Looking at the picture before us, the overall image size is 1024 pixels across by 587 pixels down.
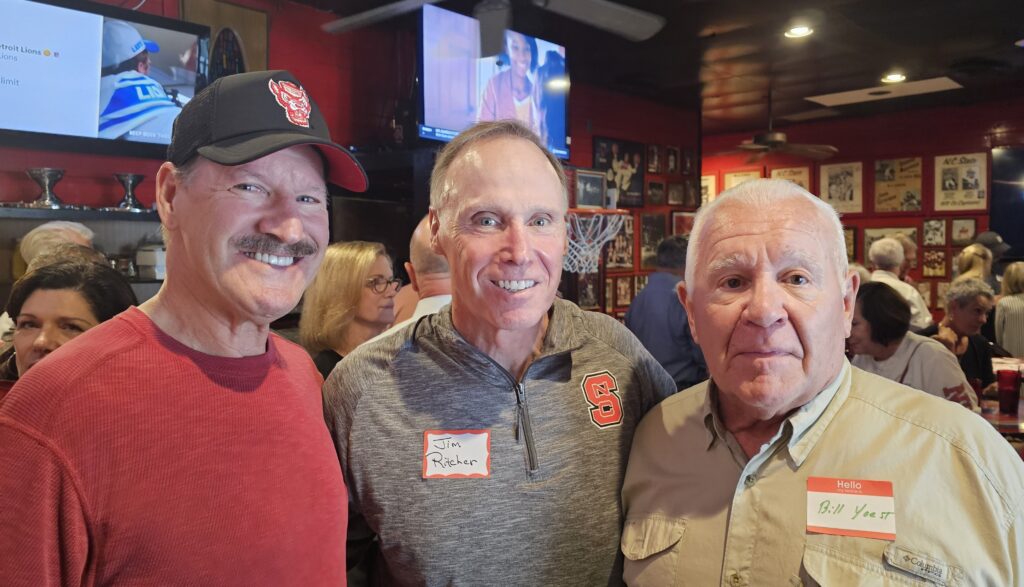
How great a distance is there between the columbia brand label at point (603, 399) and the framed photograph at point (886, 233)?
950cm

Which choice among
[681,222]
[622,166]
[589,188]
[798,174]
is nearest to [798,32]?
[589,188]

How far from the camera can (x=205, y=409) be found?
1.10 m

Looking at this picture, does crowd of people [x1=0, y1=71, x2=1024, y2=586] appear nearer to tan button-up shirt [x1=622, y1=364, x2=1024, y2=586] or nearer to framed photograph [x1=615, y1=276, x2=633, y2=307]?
tan button-up shirt [x1=622, y1=364, x2=1024, y2=586]

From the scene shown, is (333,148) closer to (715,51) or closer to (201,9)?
(201,9)

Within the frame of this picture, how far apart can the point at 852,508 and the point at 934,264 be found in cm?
995

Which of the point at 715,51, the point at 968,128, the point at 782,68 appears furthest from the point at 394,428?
the point at 968,128

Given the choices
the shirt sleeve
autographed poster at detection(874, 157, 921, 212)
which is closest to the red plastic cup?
the shirt sleeve

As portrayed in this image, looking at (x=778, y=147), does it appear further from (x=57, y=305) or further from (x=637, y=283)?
(x=57, y=305)

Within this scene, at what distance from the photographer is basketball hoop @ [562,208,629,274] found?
18.5 ft

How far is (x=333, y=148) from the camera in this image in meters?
1.26

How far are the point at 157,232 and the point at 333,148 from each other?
3.23 m

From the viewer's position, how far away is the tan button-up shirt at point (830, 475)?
1.16 meters

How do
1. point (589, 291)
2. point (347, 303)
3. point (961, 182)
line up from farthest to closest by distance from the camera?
1. point (961, 182)
2. point (589, 291)
3. point (347, 303)

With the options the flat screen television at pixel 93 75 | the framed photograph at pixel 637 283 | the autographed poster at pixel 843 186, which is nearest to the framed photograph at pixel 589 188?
the framed photograph at pixel 637 283
